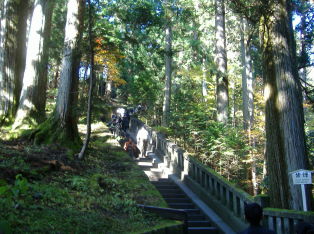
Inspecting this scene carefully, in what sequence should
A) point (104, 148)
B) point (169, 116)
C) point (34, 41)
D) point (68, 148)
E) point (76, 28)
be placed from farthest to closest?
point (169, 116), point (104, 148), point (34, 41), point (76, 28), point (68, 148)

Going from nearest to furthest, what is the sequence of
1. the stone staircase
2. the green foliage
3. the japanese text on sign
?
the green foliage
the japanese text on sign
the stone staircase

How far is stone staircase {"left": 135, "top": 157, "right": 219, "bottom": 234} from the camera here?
30.9 feet

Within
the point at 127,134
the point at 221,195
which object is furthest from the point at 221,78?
the point at 221,195

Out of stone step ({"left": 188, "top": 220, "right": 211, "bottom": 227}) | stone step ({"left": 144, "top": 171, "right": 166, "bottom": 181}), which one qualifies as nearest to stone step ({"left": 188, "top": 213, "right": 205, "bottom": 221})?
stone step ({"left": 188, "top": 220, "right": 211, "bottom": 227})

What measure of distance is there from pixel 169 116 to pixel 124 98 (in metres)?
21.6

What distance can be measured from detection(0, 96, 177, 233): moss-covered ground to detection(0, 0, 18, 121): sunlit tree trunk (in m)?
1.95

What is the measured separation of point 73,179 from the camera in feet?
28.0

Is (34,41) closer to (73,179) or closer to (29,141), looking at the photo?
(29,141)

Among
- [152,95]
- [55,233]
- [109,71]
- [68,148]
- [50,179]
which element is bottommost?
[55,233]

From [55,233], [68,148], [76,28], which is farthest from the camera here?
[76,28]

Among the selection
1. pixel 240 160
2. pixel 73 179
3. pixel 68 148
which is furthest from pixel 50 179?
pixel 240 160

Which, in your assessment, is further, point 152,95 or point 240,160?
point 152,95

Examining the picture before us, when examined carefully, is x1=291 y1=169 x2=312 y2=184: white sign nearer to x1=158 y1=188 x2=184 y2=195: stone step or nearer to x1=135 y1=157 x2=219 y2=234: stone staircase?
x1=135 y1=157 x2=219 y2=234: stone staircase

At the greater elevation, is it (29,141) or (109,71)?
(109,71)
